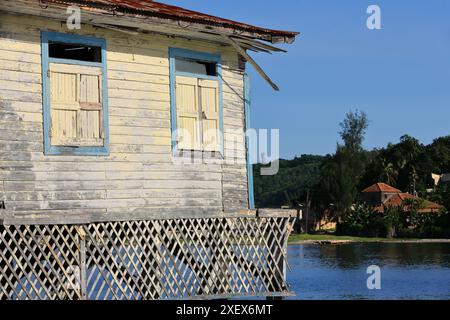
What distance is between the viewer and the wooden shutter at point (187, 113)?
16938mm

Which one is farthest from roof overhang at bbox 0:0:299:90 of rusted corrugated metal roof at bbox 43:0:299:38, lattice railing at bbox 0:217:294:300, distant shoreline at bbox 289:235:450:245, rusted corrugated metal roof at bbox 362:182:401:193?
rusted corrugated metal roof at bbox 362:182:401:193

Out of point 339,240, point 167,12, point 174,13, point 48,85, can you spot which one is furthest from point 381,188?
point 48,85

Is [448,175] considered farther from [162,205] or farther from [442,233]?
[162,205]

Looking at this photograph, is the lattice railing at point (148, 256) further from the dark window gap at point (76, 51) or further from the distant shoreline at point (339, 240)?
the distant shoreline at point (339, 240)

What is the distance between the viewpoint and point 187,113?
17078mm

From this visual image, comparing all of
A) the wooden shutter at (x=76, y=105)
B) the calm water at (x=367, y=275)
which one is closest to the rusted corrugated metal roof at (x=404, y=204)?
the calm water at (x=367, y=275)

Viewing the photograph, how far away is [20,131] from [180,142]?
3.29m

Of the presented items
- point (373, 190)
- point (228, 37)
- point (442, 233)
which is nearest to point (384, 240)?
point (442, 233)

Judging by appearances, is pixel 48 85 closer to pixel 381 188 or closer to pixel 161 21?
pixel 161 21

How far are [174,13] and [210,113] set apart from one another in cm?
219

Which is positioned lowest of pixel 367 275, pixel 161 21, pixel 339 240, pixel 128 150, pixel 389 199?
pixel 339 240

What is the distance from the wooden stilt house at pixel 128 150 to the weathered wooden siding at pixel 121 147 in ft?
0.07

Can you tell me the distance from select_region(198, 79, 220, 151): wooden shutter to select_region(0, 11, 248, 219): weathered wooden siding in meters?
0.28
